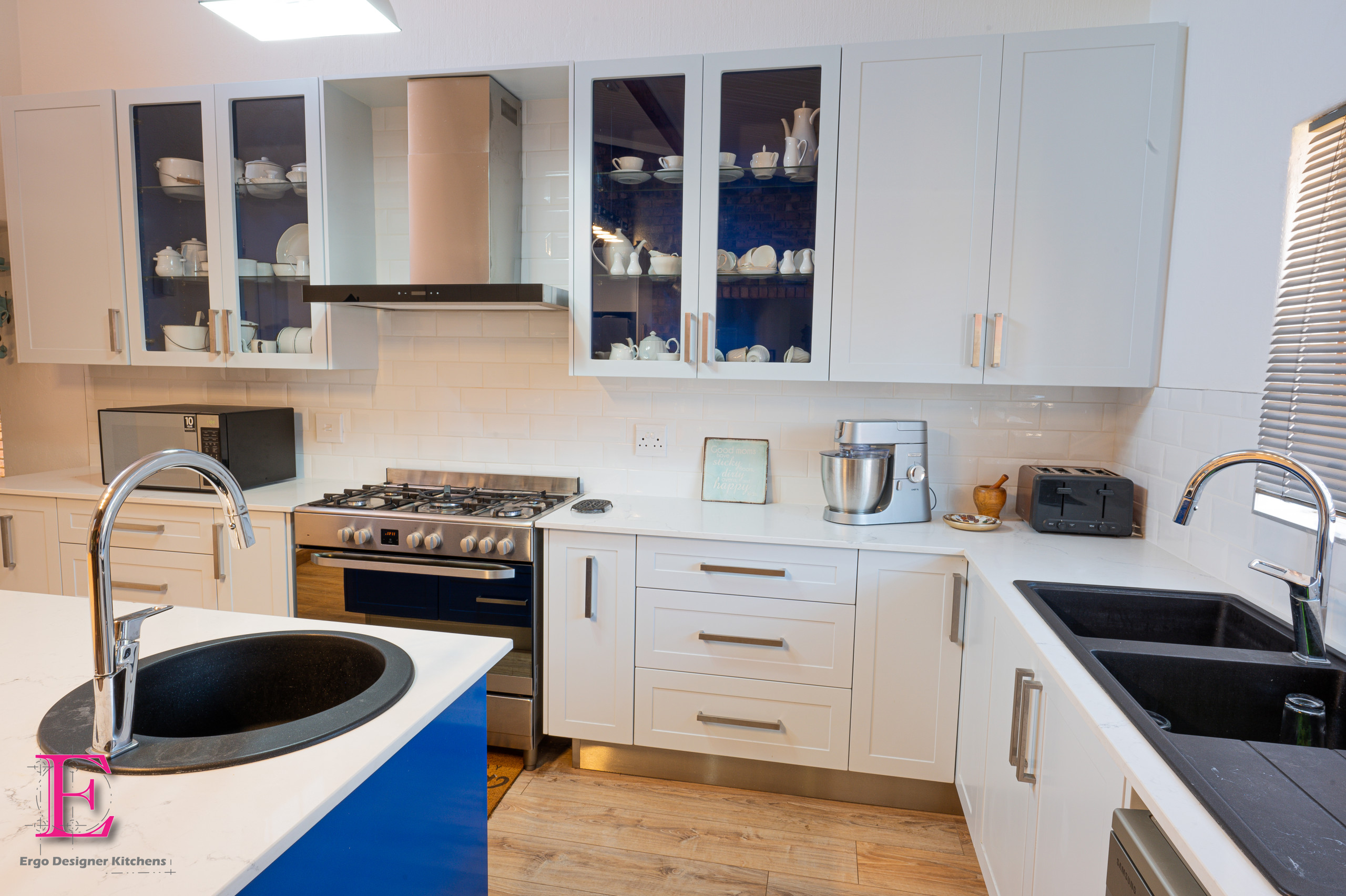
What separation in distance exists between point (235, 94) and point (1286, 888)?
3.50 metres

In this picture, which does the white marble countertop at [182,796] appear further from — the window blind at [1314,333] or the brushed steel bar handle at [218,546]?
the window blind at [1314,333]

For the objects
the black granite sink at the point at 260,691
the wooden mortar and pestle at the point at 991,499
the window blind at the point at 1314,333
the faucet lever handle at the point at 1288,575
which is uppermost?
the window blind at the point at 1314,333

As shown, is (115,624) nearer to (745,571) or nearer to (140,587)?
(745,571)

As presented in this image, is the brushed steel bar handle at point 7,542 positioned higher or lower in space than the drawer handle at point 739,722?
higher

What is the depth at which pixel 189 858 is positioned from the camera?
750 millimetres

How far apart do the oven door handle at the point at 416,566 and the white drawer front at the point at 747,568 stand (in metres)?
0.48

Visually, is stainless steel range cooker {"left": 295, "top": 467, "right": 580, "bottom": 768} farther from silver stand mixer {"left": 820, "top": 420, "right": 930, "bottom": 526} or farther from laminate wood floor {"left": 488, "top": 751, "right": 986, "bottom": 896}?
silver stand mixer {"left": 820, "top": 420, "right": 930, "bottom": 526}

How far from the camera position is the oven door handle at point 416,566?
Result: 96.3 inches

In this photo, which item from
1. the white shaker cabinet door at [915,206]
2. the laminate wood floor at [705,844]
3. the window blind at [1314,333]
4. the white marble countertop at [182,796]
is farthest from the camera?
the white shaker cabinet door at [915,206]

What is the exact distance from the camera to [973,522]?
2432 millimetres

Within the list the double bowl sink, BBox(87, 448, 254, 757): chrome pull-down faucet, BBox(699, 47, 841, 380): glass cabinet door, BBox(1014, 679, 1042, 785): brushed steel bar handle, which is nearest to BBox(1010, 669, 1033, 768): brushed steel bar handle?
BBox(1014, 679, 1042, 785): brushed steel bar handle

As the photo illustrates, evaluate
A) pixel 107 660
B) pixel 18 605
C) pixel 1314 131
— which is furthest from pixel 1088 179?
pixel 18 605

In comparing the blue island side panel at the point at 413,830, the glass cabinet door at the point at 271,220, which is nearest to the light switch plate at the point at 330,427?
the glass cabinet door at the point at 271,220

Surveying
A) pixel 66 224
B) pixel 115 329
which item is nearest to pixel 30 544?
pixel 115 329
